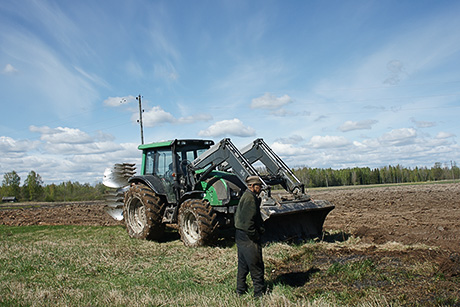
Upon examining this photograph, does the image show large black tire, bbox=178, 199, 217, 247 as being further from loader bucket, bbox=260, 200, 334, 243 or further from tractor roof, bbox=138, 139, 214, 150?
tractor roof, bbox=138, 139, 214, 150

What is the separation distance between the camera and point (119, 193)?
539 inches

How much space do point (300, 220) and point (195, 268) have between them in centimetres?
316

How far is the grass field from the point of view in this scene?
5.27 metres

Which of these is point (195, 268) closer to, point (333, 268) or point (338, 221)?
point (333, 268)

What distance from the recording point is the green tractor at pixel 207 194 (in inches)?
357

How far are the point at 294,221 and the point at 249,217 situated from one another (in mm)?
4009

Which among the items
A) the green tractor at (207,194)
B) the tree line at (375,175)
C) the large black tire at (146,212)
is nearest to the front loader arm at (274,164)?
the green tractor at (207,194)

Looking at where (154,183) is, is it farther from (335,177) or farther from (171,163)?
(335,177)

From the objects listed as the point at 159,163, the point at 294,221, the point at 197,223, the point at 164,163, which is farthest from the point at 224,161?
the point at 159,163

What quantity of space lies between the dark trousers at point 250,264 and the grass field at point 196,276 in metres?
0.17

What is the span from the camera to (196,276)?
682 centimetres

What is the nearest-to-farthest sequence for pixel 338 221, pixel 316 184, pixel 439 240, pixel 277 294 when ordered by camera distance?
pixel 277 294
pixel 439 240
pixel 338 221
pixel 316 184

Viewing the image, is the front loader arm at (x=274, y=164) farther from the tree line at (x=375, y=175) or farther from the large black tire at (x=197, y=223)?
the tree line at (x=375, y=175)

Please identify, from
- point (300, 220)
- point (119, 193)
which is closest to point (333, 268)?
point (300, 220)
